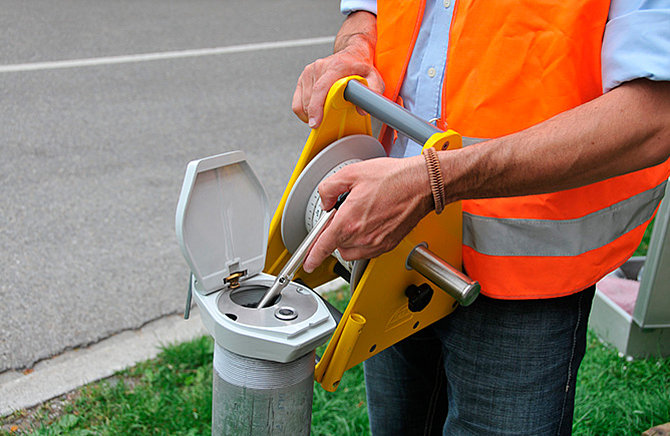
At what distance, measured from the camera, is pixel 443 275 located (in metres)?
1.26

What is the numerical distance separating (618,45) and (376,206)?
495mm

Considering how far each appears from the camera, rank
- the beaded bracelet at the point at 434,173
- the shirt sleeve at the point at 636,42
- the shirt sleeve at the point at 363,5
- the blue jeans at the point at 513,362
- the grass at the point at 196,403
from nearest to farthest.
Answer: the shirt sleeve at the point at 636,42, the beaded bracelet at the point at 434,173, the blue jeans at the point at 513,362, the shirt sleeve at the point at 363,5, the grass at the point at 196,403

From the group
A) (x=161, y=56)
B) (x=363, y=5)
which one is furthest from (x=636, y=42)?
(x=161, y=56)

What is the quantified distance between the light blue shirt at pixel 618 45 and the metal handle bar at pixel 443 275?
0.31 m

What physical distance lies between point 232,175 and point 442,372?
2.80 ft

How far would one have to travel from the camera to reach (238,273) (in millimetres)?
1341

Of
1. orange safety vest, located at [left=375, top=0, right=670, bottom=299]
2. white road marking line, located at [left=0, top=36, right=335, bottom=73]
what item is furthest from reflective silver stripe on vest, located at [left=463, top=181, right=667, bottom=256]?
white road marking line, located at [left=0, top=36, right=335, bottom=73]

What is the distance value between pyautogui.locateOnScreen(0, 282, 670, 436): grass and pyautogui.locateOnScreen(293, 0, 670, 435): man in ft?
3.55

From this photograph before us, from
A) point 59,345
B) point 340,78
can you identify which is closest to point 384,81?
point 340,78

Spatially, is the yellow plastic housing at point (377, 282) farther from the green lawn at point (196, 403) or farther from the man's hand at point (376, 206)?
the green lawn at point (196, 403)

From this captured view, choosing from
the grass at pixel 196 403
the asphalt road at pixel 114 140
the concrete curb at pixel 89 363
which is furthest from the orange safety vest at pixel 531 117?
the asphalt road at pixel 114 140

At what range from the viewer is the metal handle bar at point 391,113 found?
Result: 1286 millimetres

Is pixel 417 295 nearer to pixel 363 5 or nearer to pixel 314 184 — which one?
pixel 314 184

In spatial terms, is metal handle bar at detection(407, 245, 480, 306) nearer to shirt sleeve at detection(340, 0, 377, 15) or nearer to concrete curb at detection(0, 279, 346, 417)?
shirt sleeve at detection(340, 0, 377, 15)
